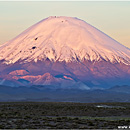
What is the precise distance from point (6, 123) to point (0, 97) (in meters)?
155

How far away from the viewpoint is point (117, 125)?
141 feet

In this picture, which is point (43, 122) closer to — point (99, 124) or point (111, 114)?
point (99, 124)

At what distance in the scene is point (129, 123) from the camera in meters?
45.2

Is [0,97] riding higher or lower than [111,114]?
higher

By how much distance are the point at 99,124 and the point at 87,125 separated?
5.07 feet

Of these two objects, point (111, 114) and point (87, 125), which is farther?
point (111, 114)

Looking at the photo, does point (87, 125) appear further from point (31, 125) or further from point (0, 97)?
point (0, 97)

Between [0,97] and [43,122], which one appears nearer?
[43,122]

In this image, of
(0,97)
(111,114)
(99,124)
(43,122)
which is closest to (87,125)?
(99,124)

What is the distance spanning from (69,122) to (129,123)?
5.69 metres

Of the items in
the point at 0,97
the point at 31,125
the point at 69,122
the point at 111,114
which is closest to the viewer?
the point at 31,125

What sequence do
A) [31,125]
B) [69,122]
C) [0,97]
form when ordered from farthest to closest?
1. [0,97]
2. [69,122]
3. [31,125]

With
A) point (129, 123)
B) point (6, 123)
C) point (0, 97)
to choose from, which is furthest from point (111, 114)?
point (0, 97)

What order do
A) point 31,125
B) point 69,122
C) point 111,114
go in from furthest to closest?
1. point 111,114
2. point 69,122
3. point 31,125
